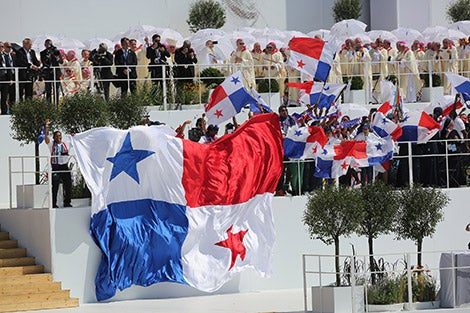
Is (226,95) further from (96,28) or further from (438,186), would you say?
(96,28)

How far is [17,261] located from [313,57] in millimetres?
6550

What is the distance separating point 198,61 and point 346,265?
40.1ft

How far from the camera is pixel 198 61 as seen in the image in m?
42.0

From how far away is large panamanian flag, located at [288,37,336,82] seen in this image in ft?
109

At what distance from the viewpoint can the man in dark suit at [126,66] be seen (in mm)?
37562

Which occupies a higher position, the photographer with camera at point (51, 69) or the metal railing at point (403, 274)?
the photographer with camera at point (51, 69)

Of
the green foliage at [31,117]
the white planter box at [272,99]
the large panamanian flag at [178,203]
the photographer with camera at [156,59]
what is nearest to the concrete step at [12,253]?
the large panamanian flag at [178,203]

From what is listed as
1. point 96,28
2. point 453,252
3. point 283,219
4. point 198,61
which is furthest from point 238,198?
point 96,28

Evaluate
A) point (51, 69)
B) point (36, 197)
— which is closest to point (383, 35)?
point (51, 69)

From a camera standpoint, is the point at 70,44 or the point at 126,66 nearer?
the point at 126,66

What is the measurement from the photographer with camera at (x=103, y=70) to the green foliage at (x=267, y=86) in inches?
134

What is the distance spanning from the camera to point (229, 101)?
110 ft

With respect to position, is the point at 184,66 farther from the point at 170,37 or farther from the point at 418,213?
the point at 170,37

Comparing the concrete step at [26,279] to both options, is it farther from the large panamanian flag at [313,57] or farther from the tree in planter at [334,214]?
the large panamanian flag at [313,57]
